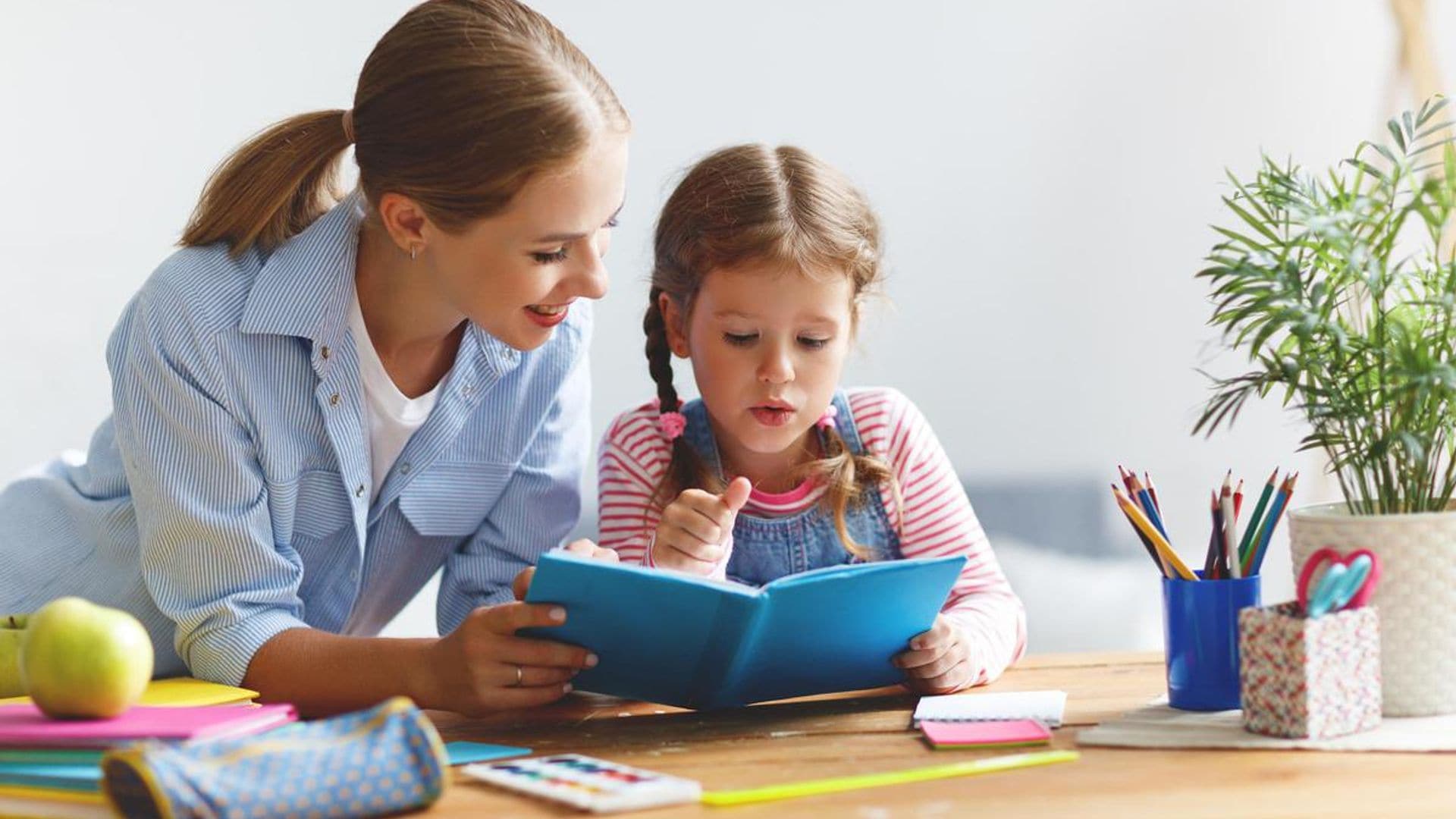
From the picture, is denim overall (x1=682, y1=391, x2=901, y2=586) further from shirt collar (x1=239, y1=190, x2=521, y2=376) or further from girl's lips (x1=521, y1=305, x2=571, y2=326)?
shirt collar (x1=239, y1=190, x2=521, y2=376)

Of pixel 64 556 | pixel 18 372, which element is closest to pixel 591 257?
pixel 64 556

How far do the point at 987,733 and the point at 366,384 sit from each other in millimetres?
748

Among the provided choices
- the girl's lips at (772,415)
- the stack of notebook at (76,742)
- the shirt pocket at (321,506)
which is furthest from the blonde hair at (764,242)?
the stack of notebook at (76,742)

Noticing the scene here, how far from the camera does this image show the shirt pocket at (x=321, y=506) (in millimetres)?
1462

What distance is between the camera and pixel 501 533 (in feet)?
5.31

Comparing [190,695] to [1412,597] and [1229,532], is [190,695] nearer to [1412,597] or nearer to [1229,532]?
[1229,532]

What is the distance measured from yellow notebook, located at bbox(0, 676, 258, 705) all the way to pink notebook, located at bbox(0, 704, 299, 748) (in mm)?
78

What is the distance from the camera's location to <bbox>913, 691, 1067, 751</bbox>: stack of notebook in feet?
3.47

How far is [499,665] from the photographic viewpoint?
118cm

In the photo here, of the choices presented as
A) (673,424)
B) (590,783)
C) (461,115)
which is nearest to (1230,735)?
(590,783)

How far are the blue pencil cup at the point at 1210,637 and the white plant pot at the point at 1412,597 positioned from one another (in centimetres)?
5

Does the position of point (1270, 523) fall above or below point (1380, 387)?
below

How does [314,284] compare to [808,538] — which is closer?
[314,284]

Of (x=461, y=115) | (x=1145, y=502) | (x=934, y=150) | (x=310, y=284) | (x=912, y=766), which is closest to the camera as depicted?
(x=912, y=766)
